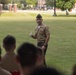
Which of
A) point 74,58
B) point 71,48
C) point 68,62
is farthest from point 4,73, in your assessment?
point 71,48

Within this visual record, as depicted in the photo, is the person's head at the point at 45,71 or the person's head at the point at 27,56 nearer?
the person's head at the point at 45,71

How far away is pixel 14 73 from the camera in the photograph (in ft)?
18.8

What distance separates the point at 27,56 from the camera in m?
3.51

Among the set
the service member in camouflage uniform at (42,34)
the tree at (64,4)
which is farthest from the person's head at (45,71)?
the tree at (64,4)

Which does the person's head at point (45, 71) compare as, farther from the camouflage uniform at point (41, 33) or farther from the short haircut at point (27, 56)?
the camouflage uniform at point (41, 33)

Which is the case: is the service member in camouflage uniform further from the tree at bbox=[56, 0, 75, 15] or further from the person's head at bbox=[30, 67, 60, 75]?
the tree at bbox=[56, 0, 75, 15]

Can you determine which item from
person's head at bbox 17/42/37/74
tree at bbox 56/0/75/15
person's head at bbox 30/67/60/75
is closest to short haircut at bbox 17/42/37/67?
person's head at bbox 17/42/37/74

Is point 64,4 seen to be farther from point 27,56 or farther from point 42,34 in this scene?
point 27,56

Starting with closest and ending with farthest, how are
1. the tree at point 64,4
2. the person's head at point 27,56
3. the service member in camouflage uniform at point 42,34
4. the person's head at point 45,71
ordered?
the person's head at point 45,71
the person's head at point 27,56
the service member in camouflage uniform at point 42,34
the tree at point 64,4

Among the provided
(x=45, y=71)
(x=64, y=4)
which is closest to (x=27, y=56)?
(x=45, y=71)

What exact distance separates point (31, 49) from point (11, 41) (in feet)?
6.63

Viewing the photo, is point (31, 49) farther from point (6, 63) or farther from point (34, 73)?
point (6, 63)

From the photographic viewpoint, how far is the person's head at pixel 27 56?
3.41 metres

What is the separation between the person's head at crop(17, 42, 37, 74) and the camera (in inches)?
134
